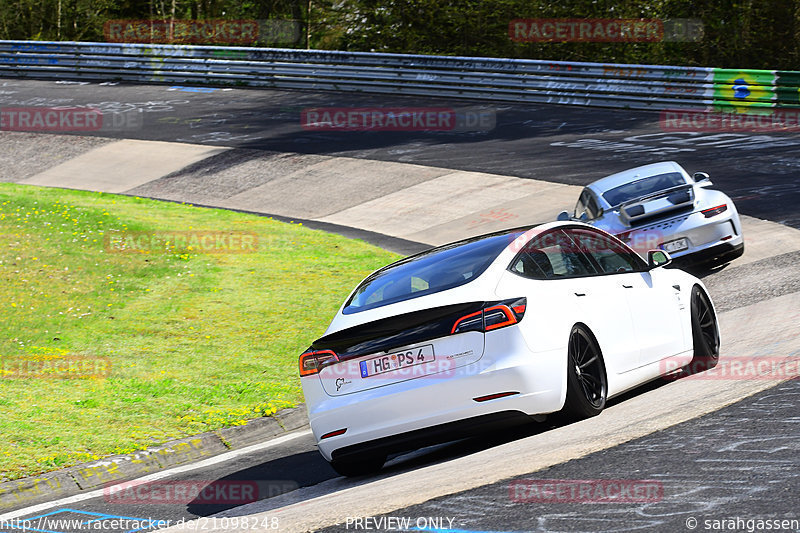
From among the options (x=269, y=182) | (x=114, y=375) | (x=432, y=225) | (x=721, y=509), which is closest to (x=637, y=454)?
(x=721, y=509)

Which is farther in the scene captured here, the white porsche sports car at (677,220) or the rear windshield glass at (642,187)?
the rear windshield glass at (642,187)

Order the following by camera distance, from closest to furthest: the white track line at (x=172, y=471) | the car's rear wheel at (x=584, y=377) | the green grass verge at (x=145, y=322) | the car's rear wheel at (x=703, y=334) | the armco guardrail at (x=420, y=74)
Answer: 1. the car's rear wheel at (x=584, y=377)
2. the white track line at (x=172, y=471)
3. the car's rear wheel at (x=703, y=334)
4. the green grass verge at (x=145, y=322)
5. the armco guardrail at (x=420, y=74)

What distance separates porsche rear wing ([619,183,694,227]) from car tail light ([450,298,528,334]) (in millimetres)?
7520

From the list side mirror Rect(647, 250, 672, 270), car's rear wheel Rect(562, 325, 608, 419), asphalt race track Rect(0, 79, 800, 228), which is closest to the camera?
car's rear wheel Rect(562, 325, 608, 419)

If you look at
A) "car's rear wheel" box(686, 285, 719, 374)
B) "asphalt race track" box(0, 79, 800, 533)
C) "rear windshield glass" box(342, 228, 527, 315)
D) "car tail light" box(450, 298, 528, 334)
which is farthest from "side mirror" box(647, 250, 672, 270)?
"car tail light" box(450, 298, 528, 334)

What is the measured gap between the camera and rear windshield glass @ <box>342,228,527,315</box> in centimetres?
709

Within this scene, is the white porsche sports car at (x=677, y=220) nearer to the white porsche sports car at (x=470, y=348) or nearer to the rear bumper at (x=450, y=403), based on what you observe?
the white porsche sports car at (x=470, y=348)

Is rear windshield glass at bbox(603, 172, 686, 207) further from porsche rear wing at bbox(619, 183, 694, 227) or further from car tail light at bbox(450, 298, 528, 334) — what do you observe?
car tail light at bbox(450, 298, 528, 334)

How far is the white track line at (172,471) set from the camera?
288 inches

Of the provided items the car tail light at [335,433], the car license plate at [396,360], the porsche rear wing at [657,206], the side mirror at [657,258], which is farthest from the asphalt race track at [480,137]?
the car tail light at [335,433]

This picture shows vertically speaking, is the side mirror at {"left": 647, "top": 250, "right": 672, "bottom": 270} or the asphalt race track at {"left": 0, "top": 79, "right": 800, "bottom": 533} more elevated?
the side mirror at {"left": 647, "top": 250, "right": 672, "bottom": 270}

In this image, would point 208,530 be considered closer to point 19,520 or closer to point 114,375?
point 19,520

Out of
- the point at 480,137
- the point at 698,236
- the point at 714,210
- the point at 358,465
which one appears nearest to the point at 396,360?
the point at 358,465

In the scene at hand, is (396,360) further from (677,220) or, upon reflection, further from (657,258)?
(677,220)
